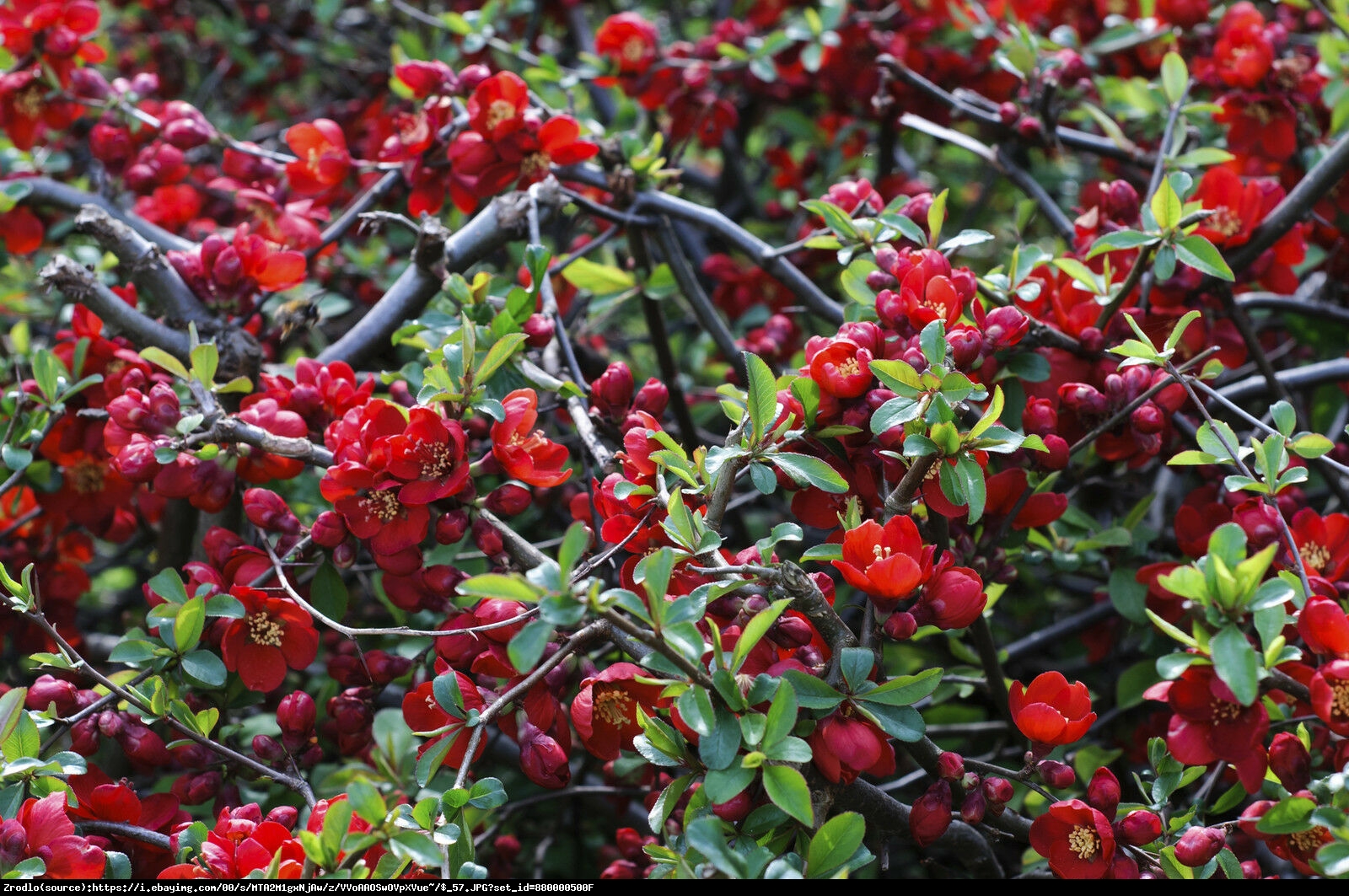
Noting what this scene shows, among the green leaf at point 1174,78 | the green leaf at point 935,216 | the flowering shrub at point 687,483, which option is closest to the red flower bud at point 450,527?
the flowering shrub at point 687,483

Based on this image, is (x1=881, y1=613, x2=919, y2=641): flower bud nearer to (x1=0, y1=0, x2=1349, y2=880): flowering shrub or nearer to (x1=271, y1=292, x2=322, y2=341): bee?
(x1=0, y1=0, x2=1349, y2=880): flowering shrub

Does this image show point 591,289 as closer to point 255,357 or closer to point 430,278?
point 430,278

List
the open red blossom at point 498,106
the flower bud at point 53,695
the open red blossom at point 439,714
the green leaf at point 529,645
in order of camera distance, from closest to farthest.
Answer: the green leaf at point 529,645, the open red blossom at point 439,714, the flower bud at point 53,695, the open red blossom at point 498,106

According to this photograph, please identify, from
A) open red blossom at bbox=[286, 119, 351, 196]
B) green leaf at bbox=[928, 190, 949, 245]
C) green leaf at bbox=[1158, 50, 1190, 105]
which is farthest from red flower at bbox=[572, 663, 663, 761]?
green leaf at bbox=[1158, 50, 1190, 105]

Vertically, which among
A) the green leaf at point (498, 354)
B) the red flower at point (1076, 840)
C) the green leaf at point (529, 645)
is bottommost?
the red flower at point (1076, 840)

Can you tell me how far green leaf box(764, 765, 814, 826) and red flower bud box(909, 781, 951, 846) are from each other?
0.18 metres

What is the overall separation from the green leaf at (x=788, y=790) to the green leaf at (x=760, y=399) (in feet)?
0.87

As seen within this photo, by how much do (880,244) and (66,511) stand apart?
3.52 ft

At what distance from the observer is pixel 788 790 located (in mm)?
730

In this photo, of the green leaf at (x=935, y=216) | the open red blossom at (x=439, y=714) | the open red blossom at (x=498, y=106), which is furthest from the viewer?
the open red blossom at (x=498, y=106)

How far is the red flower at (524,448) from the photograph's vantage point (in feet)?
3.18

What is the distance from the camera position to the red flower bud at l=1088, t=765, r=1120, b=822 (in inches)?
34.9

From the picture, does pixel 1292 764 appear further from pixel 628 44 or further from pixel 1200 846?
pixel 628 44

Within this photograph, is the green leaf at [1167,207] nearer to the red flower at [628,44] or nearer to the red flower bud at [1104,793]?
the red flower bud at [1104,793]
